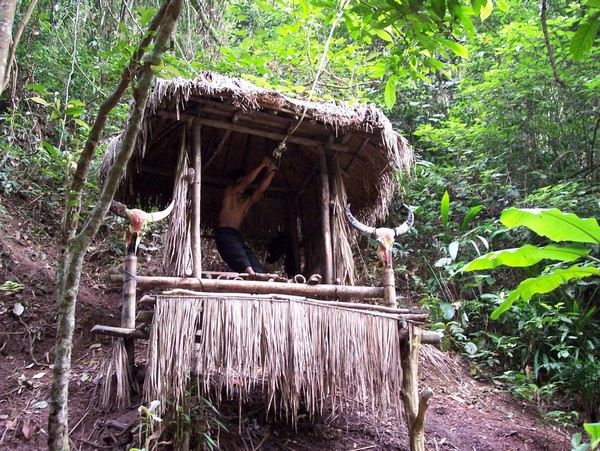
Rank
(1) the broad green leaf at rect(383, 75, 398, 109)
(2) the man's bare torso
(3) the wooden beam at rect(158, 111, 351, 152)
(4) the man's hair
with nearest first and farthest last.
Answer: (1) the broad green leaf at rect(383, 75, 398, 109), (3) the wooden beam at rect(158, 111, 351, 152), (2) the man's bare torso, (4) the man's hair

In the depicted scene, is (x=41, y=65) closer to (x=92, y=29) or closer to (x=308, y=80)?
(x=92, y=29)

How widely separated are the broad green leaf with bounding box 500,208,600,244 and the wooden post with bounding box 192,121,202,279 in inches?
115

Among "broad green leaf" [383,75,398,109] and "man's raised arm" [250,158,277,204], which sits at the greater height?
"man's raised arm" [250,158,277,204]

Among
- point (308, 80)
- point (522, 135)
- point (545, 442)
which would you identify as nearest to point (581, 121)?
point (522, 135)

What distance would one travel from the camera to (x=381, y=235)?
4660 millimetres

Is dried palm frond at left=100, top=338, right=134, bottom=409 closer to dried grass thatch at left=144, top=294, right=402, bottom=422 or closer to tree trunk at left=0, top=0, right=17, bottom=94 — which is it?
dried grass thatch at left=144, top=294, right=402, bottom=422

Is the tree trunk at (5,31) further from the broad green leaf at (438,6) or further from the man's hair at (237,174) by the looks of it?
the man's hair at (237,174)

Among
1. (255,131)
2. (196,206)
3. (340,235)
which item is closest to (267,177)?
(255,131)

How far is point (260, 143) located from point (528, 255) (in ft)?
15.1

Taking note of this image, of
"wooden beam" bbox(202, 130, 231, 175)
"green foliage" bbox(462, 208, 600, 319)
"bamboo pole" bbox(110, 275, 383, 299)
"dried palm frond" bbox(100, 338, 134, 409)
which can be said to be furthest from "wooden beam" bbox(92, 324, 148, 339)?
"green foliage" bbox(462, 208, 600, 319)

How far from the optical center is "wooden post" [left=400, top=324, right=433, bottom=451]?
4191mm

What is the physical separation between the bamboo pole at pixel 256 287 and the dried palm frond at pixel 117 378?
0.53 metres

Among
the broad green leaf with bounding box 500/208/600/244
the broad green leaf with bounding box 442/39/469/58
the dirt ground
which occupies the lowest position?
the dirt ground

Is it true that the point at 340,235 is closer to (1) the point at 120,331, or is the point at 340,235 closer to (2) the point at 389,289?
(2) the point at 389,289
